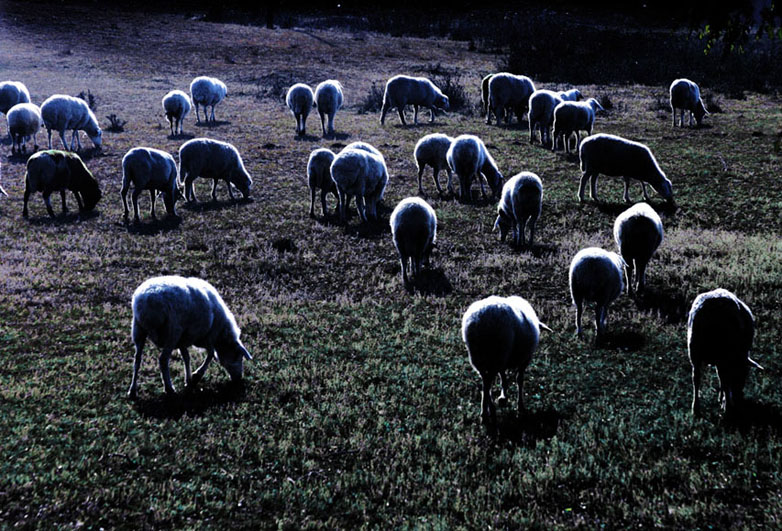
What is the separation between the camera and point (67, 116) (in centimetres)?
1839

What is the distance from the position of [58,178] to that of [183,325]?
9081mm

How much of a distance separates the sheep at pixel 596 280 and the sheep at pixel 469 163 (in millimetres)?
6987

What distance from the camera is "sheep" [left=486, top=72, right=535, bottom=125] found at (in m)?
23.4

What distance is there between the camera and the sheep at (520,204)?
36.6 feet

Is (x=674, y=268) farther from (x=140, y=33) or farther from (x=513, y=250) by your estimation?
(x=140, y=33)

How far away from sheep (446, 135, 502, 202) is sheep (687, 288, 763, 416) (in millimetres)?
9053

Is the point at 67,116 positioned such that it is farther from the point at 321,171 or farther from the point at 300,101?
the point at 321,171

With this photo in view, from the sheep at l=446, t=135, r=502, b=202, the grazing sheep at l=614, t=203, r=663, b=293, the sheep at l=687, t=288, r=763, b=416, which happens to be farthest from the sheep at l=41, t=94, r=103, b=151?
the sheep at l=687, t=288, r=763, b=416

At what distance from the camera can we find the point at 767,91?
3012cm

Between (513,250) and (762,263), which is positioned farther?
(513,250)

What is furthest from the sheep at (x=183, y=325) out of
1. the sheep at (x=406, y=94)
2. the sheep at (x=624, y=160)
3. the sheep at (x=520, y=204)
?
the sheep at (x=406, y=94)

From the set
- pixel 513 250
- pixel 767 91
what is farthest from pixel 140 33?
pixel 513 250

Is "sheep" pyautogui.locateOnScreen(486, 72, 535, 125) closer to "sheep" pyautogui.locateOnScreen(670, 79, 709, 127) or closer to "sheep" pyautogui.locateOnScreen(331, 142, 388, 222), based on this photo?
"sheep" pyautogui.locateOnScreen(670, 79, 709, 127)

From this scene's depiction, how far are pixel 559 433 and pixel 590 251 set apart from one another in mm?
2969
